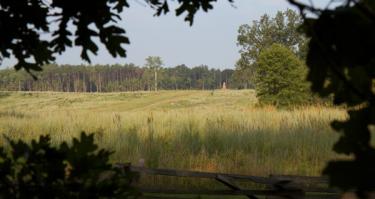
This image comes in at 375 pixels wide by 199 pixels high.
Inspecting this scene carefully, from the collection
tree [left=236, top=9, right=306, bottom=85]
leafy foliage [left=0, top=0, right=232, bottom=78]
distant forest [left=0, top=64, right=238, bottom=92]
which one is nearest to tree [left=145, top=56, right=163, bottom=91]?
distant forest [left=0, top=64, right=238, bottom=92]

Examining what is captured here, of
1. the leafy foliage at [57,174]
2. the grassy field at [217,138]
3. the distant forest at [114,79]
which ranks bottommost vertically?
the grassy field at [217,138]

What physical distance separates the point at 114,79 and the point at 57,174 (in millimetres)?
113562

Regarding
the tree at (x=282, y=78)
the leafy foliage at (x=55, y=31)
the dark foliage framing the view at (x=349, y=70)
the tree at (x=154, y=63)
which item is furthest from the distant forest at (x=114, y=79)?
the dark foliage framing the view at (x=349, y=70)

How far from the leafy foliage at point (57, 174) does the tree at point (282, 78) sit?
2589cm

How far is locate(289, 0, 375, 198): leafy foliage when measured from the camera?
0.99 meters

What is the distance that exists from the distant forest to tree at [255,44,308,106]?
75.3 metres

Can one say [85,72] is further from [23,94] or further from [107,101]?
[107,101]

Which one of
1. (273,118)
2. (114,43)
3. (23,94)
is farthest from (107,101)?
(114,43)

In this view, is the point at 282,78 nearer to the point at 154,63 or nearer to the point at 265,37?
the point at 265,37

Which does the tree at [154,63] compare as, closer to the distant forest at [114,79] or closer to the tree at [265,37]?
the distant forest at [114,79]

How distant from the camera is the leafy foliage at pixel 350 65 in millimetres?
986

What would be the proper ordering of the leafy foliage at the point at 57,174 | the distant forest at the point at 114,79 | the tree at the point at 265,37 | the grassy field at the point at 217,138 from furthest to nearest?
1. the distant forest at the point at 114,79
2. the tree at the point at 265,37
3. the grassy field at the point at 217,138
4. the leafy foliage at the point at 57,174

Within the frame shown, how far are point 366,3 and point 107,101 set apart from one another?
6287cm

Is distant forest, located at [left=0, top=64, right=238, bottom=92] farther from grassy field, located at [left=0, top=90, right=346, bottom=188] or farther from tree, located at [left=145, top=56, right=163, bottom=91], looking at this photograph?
grassy field, located at [left=0, top=90, right=346, bottom=188]
